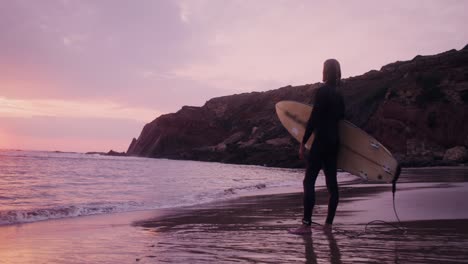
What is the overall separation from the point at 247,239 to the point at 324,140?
1395 millimetres

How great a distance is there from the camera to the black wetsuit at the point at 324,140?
203 inches

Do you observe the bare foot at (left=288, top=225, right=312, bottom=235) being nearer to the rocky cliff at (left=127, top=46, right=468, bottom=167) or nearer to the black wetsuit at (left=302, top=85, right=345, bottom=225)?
the black wetsuit at (left=302, top=85, right=345, bottom=225)

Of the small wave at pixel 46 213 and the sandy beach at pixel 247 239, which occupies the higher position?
the sandy beach at pixel 247 239

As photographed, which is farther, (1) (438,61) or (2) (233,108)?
(2) (233,108)

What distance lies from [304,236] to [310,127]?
1227 millimetres

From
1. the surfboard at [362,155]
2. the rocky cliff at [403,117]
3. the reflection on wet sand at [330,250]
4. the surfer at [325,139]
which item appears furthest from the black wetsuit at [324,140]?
the rocky cliff at [403,117]

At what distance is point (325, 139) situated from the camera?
16.9 ft

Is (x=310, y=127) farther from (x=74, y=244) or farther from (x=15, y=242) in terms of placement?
(x=15, y=242)

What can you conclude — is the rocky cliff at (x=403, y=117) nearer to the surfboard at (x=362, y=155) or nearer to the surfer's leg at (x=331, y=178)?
the surfboard at (x=362, y=155)

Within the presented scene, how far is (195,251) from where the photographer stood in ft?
13.1

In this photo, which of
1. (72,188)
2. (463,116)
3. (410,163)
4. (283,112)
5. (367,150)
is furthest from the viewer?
(463,116)

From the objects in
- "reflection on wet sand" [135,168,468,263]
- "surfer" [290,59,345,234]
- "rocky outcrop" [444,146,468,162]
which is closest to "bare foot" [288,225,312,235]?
"reflection on wet sand" [135,168,468,263]

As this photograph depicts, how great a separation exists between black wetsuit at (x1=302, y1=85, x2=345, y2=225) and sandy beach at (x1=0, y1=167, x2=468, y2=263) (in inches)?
15.6

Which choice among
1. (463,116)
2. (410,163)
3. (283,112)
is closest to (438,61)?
(463,116)
